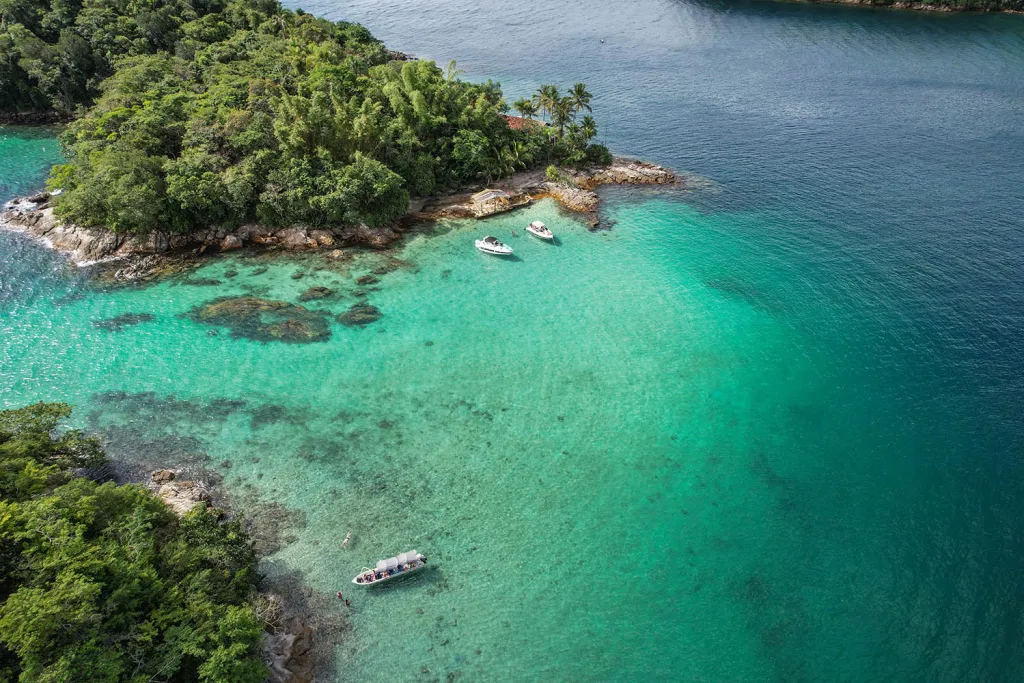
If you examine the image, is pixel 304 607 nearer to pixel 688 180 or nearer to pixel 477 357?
pixel 477 357

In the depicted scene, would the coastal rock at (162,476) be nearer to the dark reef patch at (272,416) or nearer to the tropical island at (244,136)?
the dark reef patch at (272,416)

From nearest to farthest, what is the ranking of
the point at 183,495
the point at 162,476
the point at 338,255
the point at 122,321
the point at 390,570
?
1. the point at 390,570
2. the point at 183,495
3. the point at 162,476
4. the point at 122,321
5. the point at 338,255

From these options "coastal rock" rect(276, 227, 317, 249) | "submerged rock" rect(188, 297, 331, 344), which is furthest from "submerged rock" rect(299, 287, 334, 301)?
"coastal rock" rect(276, 227, 317, 249)

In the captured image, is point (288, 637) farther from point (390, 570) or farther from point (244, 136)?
point (244, 136)

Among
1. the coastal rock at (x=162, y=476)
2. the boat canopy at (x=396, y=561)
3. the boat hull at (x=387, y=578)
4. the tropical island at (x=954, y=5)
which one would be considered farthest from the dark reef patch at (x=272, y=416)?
the tropical island at (x=954, y=5)

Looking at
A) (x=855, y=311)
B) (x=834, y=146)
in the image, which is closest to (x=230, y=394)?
(x=855, y=311)

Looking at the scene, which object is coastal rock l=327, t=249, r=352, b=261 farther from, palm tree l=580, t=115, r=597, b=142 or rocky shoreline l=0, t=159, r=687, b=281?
palm tree l=580, t=115, r=597, b=142

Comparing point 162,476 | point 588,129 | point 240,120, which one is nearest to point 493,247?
point 588,129
